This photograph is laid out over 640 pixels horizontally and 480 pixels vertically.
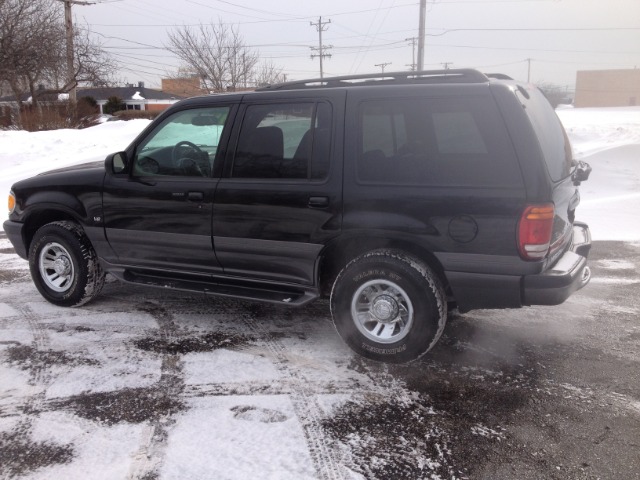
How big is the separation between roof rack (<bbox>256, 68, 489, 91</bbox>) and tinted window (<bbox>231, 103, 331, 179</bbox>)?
305 millimetres

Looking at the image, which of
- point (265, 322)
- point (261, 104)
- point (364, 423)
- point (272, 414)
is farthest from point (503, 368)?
point (261, 104)

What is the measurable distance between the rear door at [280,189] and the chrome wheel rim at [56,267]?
1.66 m

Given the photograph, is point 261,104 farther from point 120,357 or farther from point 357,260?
point 120,357

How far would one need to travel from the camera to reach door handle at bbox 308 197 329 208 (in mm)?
3904

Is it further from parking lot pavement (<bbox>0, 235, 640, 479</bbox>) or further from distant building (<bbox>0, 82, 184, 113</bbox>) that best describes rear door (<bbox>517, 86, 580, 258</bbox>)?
distant building (<bbox>0, 82, 184, 113</bbox>)

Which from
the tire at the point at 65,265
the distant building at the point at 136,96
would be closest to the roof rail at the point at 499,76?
the tire at the point at 65,265

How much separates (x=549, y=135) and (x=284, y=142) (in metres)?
1.86

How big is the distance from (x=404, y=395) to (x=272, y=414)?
0.84 metres

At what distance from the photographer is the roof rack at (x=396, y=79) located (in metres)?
3.77

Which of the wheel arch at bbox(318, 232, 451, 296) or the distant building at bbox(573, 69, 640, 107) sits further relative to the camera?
the distant building at bbox(573, 69, 640, 107)

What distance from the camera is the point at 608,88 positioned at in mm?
71250

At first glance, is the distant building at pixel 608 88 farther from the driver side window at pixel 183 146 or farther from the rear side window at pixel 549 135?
the driver side window at pixel 183 146

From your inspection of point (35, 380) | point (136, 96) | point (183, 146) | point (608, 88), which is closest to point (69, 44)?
point (183, 146)

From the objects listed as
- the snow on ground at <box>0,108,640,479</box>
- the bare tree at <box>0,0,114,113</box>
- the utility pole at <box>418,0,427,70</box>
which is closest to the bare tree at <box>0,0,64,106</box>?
the bare tree at <box>0,0,114,113</box>
